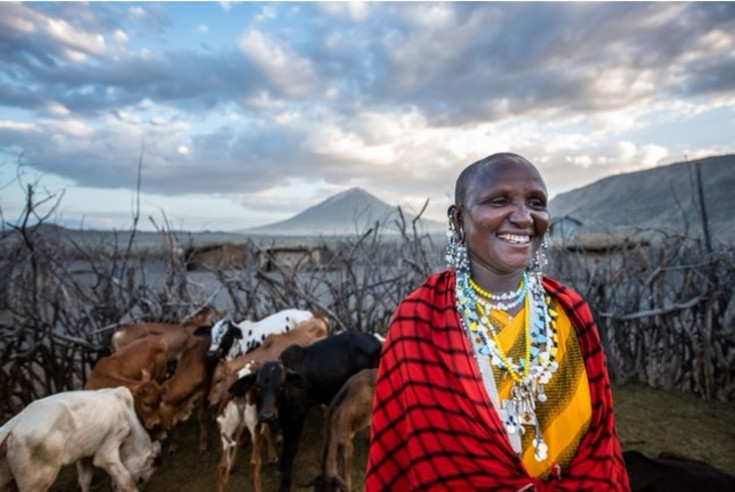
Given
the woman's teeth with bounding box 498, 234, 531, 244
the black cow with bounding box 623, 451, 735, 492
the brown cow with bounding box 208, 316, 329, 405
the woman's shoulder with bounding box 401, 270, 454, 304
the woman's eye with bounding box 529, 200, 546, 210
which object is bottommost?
the black cow with bounding box 623, 451, 735, 492

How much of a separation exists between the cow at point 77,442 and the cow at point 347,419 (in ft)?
4.66

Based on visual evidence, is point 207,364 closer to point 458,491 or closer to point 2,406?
point 2,406

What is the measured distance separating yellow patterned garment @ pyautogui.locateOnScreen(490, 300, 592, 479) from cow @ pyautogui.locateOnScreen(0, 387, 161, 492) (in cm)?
289

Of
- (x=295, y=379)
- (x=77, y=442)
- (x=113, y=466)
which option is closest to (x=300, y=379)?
(x=295, y=379)

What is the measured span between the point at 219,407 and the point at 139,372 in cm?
116

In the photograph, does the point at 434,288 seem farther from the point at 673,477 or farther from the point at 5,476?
the point at 5,476

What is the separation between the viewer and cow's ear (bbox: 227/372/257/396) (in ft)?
12.5

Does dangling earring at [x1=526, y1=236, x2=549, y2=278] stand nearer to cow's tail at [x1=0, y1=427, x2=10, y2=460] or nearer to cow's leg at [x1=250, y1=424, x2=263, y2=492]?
cow's leg at [x1=250, y1=424, x2=263, y2=492]

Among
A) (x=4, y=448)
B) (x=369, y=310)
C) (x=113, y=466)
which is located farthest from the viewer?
(x=369, y=310)

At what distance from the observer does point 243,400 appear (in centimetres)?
411

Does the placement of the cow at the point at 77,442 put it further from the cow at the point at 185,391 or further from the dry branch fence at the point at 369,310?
the dry branch fence at the point at 369,310

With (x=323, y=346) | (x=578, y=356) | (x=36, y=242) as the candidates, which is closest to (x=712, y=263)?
(x=323, y=346)

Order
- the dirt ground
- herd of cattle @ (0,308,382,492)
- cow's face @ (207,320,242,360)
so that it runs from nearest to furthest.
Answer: herd of cattle @ (0,308,382,492) → the dirt ground → cow's face @ (207,320,242,360)

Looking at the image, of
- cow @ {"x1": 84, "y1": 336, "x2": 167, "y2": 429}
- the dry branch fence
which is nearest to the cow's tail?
cow @ {"x1": 84, "y1": 336, "x2": 167, "y2": 429}
